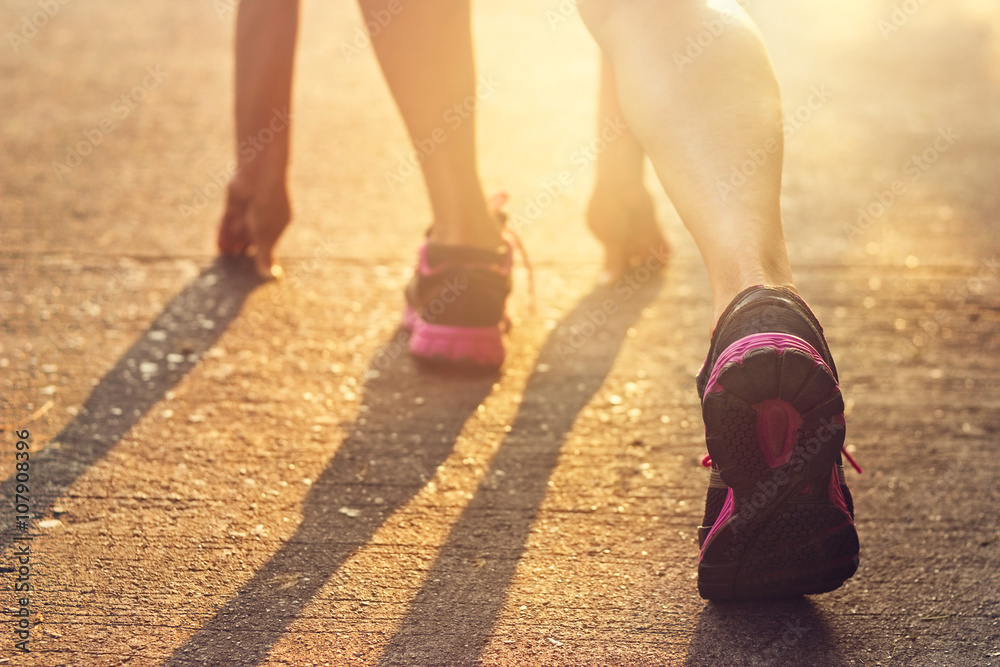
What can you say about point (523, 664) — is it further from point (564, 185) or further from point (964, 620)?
point (564, 185)

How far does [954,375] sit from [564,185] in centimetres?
151

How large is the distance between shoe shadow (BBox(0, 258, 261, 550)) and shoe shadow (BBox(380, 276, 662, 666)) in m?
0.68

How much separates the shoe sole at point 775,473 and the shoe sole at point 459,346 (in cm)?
88

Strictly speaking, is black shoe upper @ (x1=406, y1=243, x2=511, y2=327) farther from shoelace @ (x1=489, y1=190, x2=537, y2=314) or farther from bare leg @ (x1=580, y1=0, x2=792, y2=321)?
bare leg @ (x1=580, y1=0, x2=792, y2=321)

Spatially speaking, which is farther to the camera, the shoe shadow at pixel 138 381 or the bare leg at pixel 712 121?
the shoe shadow at pixel 138 381

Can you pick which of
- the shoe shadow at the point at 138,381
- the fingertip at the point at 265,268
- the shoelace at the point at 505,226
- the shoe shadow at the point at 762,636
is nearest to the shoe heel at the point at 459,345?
the shoelace at the point at 505,226

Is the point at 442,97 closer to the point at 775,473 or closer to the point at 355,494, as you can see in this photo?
the point at 355,494

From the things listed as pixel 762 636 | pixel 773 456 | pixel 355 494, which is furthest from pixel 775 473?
pixel 355 494

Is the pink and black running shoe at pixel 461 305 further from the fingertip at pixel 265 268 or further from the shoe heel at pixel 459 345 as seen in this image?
the fingertip at pixel 265 268

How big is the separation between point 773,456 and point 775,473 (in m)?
0.02

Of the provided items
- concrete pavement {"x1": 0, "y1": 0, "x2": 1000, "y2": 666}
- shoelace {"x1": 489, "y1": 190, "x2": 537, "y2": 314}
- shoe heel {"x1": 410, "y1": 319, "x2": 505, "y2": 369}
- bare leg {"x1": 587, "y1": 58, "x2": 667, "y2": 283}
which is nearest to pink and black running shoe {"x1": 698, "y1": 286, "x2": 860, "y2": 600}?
concrete pavement {"x1": 0, "y1": 0, "x2": 1000, "y2": 666}

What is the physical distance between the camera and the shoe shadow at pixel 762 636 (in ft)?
4.42

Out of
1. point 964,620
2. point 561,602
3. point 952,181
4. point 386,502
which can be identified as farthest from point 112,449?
point 952,181

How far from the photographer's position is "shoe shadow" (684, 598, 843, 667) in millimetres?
1347
